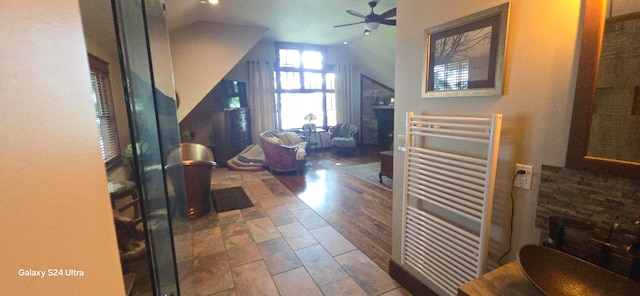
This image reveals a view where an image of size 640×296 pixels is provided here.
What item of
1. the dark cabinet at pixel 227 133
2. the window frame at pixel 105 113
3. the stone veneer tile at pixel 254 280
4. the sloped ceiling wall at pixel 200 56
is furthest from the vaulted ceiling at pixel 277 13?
the window frame at pixel 105 113

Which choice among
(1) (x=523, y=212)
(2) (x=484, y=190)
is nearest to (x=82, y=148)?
(2) (x=484, y=190)

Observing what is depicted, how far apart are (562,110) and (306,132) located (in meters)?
6.49

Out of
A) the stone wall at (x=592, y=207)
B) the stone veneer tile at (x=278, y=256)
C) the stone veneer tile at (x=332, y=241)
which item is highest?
the stone wall at (x=592, y=207)

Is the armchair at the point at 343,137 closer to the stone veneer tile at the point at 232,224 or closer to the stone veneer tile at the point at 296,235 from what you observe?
the stone veneer tile at the point at 232,224

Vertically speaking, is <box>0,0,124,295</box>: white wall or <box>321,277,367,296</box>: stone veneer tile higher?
<box>0,0,124,295</box>: white wall

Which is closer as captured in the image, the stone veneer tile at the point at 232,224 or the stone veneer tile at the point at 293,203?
the stone veneer tile at the point at 232,224

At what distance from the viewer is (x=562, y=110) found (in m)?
1.05

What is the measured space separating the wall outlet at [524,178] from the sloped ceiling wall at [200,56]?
4.96 metres

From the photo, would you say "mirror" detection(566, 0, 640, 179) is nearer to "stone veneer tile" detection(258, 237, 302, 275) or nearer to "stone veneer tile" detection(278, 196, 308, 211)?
"stone veneer tile" detection(258, 237, 302, 275)

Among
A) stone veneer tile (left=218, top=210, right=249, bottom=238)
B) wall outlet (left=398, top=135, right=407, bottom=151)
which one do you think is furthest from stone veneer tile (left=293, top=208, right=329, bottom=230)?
wall outlet (left=398, top=135, right=407, bottom=151)

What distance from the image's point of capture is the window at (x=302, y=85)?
7340 mm

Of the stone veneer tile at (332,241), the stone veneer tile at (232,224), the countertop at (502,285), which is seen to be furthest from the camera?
the stone veneer tile at (232,224)

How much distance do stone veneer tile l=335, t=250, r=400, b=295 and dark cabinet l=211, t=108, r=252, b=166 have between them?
4388 millimetres

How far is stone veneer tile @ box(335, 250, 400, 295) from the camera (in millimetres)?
1983
